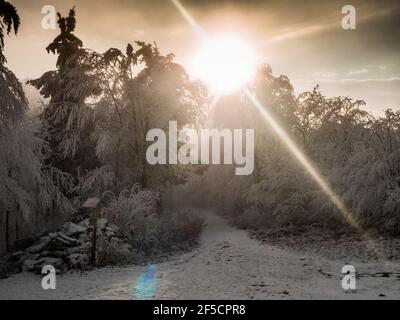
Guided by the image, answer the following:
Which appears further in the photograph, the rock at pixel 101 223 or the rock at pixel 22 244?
the rock at pixel 101 223

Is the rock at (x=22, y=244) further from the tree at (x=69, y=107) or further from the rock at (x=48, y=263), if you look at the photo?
the tree at (x=69, y=107)

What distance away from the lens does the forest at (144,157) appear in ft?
49.2

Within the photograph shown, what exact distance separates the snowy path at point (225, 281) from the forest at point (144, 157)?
1489 millimetres

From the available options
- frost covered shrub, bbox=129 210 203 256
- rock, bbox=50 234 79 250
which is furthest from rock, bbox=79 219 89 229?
frost covered shrub, bbox=129 210 203 256

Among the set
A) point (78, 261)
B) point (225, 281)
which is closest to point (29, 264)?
point (78, 261)

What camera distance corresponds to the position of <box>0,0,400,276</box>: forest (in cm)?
1498

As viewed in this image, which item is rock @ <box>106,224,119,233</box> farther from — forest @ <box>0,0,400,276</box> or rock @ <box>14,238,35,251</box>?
rock @ <box>14,238,35,251</box>

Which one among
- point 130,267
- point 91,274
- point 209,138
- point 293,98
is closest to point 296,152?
point 293,98

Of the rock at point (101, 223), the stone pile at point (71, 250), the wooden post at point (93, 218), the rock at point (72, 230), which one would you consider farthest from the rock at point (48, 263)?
the rock at point (101, 223)

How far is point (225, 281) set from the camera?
11352 mm

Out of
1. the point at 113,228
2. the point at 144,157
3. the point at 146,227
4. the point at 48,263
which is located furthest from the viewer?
the point at 144,157

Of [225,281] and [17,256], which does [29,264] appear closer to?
[17,256]

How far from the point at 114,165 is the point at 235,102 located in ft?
35.8

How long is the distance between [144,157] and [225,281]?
11745 mm
